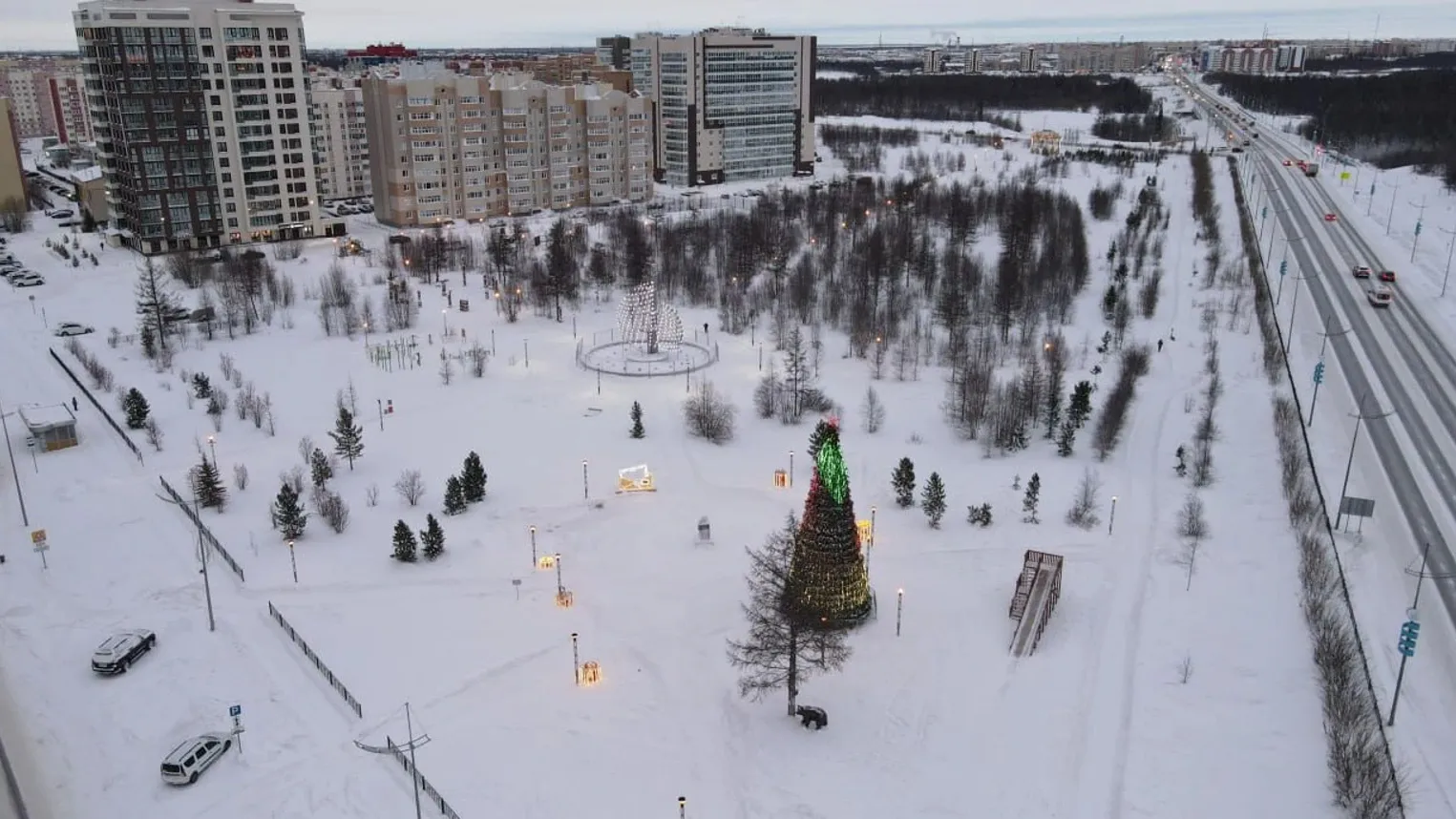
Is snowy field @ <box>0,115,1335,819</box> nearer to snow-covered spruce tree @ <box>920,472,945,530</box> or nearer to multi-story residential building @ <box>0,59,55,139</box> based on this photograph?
snow-covered spruce tree @ <box>920,472,945,530</box>

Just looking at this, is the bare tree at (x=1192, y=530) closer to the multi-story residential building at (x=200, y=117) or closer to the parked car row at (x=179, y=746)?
the parked car row at (x=179, y=746)

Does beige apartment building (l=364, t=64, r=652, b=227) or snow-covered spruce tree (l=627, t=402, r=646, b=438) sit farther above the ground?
beige apartment building (l=364, t=64, r=652, b=227)

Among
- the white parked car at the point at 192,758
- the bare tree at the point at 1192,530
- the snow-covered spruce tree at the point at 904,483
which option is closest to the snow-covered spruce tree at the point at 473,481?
the white parked car at the point at 192,758

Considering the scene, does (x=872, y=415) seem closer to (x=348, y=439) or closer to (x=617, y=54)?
(x=348, y=439)

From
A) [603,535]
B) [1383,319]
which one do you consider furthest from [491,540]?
[1383,319]

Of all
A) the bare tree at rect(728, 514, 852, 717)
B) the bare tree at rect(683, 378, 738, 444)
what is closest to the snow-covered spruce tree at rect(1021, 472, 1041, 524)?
the bare tree at rect(728, 514, 852, 717)

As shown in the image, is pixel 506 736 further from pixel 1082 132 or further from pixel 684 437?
pixel 1082 132

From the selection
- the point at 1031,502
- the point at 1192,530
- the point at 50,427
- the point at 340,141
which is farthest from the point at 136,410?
the point at 340,141
